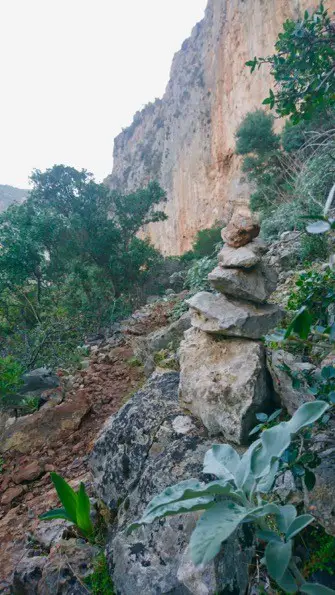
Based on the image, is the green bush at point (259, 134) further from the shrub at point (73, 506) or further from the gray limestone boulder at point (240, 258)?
the shrub at point (73, 506)

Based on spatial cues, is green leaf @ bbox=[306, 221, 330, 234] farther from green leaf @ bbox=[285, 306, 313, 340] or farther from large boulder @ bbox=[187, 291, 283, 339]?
large boulder @ bbox=[187, 291, 283, 339]

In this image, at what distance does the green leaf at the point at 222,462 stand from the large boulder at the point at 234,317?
123 cm

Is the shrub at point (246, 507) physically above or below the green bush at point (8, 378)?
above

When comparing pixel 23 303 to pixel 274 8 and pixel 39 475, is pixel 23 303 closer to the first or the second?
pixel 39 475

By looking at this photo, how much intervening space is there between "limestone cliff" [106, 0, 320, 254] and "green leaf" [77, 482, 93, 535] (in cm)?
1485

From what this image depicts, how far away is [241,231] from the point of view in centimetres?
257

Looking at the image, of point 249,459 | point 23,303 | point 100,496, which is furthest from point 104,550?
point 23,303

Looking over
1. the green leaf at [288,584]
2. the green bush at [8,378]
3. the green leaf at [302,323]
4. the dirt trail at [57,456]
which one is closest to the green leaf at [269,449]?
the green leaf at [288,584]

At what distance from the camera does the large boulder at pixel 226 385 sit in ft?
6.55

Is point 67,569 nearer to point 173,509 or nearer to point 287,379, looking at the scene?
point 173,509

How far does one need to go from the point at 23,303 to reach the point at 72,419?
408cm

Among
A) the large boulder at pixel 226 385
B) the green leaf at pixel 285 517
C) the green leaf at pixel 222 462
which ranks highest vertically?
the green leaf at pixel 285 517

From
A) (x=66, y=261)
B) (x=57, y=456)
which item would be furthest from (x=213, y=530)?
(x=66, y=261)

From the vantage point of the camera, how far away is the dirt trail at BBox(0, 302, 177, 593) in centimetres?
259
